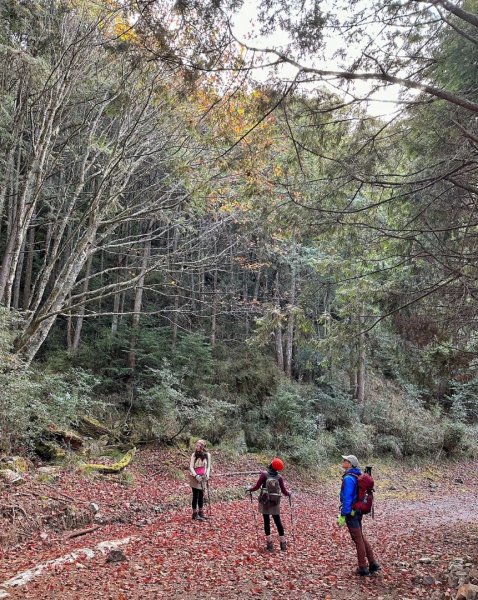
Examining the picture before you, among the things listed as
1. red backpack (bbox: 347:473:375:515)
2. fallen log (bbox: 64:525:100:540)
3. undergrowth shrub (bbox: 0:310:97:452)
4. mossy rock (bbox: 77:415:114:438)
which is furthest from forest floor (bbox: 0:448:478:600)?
mossy rock (bbox: 77:415:114:438)

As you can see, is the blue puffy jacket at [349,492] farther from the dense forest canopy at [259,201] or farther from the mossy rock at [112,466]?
the mossy rock at [112,466]

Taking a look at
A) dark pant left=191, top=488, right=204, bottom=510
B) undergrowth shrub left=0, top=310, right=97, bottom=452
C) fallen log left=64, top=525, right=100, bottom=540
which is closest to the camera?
fallen log left=64, top=525, right=100, bottom=540

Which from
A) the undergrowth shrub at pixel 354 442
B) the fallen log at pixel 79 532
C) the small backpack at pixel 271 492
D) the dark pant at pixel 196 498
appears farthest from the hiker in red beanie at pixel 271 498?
the undergrowth shrub at pixel 354 442

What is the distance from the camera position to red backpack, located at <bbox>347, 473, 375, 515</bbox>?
5586 millimetres

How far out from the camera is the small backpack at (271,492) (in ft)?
23.0

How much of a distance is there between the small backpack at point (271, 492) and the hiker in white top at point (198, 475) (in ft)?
6.16

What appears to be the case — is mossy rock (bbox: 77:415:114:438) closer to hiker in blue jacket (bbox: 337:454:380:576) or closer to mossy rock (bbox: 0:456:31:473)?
mossy rock (bbox: 0:456:31:473)

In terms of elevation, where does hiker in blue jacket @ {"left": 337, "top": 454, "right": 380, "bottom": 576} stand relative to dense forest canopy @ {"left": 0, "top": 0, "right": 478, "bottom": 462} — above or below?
below

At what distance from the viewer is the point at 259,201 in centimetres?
731

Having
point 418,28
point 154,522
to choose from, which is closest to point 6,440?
point 154,522

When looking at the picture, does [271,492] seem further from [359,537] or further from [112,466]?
→ [112,466]

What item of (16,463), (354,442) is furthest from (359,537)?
(354,442)

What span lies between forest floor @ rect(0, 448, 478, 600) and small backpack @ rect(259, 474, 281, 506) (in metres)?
0.78

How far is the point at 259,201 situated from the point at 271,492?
492cm
